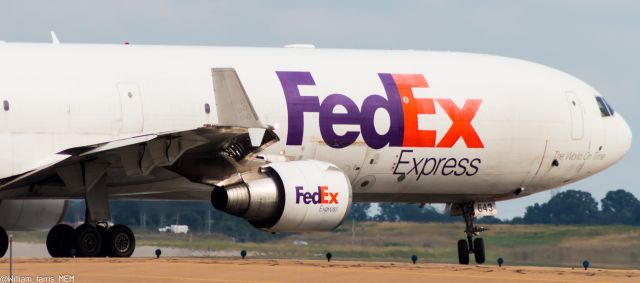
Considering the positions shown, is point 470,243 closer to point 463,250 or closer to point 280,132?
point 463,250

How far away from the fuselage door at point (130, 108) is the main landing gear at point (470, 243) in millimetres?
8050

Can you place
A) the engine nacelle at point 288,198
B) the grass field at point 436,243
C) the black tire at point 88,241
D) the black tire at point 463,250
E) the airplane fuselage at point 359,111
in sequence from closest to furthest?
the engine nacelle at point 288,198 < the black tire at point 88,241 < the airplane fuselage at point 359,111 < the black tire at point 463,250 < the grass field at point 436,243

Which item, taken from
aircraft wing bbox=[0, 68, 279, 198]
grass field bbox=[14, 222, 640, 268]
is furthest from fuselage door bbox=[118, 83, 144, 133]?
grass field bbox=[14, 222, 640, 268]

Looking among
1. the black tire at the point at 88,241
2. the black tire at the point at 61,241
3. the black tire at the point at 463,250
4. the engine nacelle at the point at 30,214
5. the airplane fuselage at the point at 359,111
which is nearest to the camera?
the black tire at the point at 88,241

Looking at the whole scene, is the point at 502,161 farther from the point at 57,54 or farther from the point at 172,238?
the point at 172,238

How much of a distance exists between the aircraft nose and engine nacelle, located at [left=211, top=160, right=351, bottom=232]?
8.56 meters

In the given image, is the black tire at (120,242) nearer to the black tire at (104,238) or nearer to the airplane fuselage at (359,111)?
the black tire at (104,238)

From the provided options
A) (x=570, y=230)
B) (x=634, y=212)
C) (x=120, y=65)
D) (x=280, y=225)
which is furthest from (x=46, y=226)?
(x=634, y=212)

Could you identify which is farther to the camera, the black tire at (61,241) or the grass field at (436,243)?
the grass field at (436,243)

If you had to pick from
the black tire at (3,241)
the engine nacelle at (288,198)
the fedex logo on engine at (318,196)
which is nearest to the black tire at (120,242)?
the engine nacelle at (288,198)

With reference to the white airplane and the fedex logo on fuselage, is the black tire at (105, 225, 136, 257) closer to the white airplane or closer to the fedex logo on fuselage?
the white airplane

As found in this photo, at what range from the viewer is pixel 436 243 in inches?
1571

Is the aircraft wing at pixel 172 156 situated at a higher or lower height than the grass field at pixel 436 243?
higher

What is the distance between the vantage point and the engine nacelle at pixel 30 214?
103 ft
